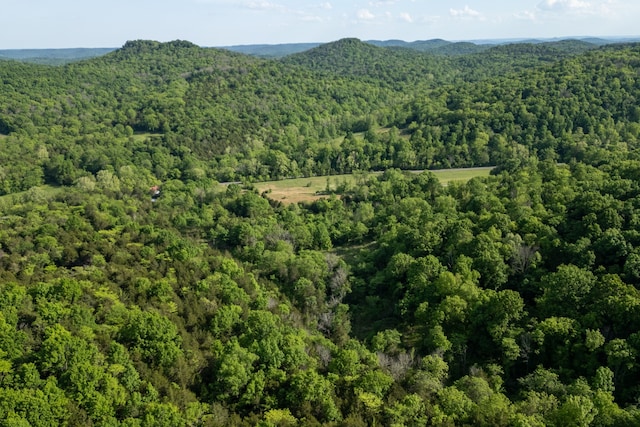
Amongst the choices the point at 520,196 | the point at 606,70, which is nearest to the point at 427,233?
the point at 520,196

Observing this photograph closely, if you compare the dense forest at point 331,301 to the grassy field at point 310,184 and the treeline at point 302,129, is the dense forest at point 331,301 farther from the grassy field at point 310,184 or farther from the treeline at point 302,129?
the treeline at point 302,129

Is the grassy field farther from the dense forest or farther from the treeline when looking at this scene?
the dense forest

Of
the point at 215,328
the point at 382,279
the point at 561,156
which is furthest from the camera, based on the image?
the point at 561,156

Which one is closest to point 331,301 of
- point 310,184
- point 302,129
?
point 310,184

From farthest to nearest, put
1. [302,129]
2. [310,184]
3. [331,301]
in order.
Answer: [302,129], [310,184], [331,301]

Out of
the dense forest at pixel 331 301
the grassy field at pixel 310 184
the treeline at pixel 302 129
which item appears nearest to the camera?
the dense forest at pixel 331 301

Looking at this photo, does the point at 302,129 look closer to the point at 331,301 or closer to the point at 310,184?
the point at 310,184

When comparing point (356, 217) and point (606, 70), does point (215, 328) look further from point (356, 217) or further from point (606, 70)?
point (606, 70)

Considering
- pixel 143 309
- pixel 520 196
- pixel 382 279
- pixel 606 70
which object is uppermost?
pixel 606 70

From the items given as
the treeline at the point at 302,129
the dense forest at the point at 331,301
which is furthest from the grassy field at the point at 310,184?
the dense forest at the point at 331,301
